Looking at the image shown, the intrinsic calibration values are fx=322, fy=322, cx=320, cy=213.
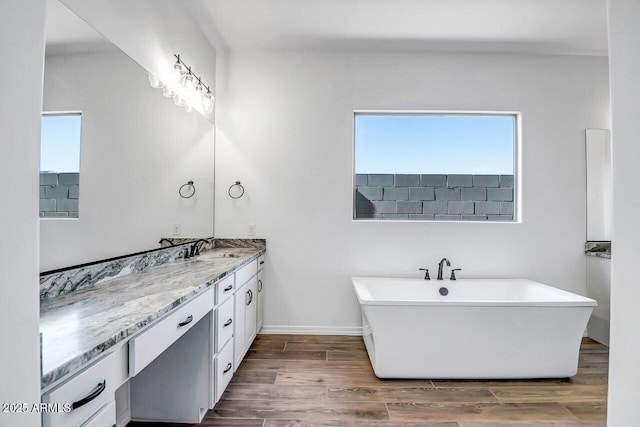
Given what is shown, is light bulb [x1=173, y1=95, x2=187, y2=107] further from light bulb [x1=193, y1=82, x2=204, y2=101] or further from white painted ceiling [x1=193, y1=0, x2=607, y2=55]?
white painted ceiling [x1=193, y1=0, x2=607, y2=55]

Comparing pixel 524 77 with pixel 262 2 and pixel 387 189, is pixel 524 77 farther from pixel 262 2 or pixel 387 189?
pixel 262 2

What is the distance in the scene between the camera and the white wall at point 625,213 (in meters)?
0.94

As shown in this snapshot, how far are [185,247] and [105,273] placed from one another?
0.93 m

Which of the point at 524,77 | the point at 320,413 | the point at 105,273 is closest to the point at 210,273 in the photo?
the point at 105,273

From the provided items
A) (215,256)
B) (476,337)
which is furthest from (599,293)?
(215,256)

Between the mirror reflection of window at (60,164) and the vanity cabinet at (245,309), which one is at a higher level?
the mirror reflection of window at (60,164)

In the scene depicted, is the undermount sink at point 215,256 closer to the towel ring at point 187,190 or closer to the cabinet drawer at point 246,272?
the cabinet drawer at point 246,272

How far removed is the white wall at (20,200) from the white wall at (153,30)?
1.22m

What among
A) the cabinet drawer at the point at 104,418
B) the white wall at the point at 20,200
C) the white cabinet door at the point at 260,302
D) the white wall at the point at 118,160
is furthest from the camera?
the white cabinet door at the point at 260,302

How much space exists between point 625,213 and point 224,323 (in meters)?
1.98

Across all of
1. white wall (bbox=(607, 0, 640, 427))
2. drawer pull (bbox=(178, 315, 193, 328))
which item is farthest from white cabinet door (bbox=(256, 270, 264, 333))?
white wall (bbox=(607, 0, 640, 427))

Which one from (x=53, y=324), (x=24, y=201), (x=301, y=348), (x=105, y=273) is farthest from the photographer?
(x=301, y=348)

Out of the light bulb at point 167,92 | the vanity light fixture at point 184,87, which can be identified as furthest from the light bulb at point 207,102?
the light bulb at point 167,92

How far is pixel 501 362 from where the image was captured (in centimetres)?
235
